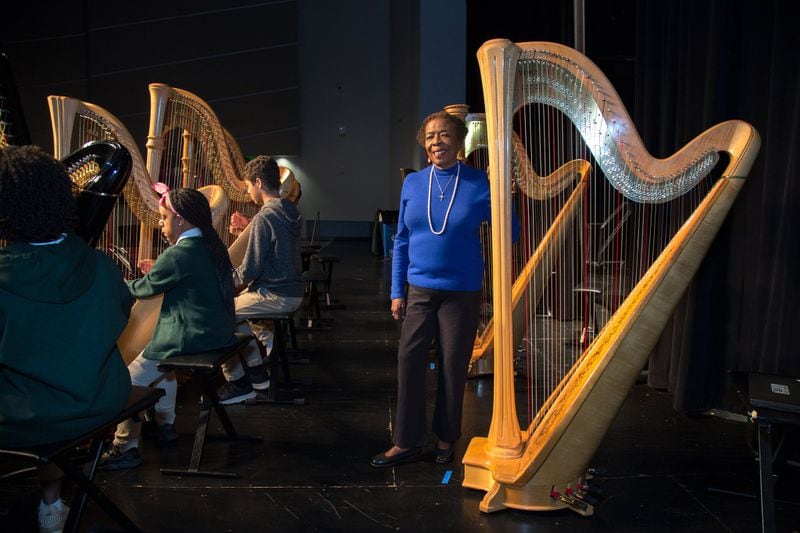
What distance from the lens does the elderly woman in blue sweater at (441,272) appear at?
2750 millimetres

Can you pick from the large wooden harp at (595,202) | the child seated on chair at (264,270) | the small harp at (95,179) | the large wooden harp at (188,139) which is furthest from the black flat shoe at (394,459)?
the large wooden harp at (188,139)

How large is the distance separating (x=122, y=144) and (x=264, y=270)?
1418 millimetres

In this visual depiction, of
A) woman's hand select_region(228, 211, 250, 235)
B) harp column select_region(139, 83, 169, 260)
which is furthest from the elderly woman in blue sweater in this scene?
woman's hand select_region(228, 211, 250, 235)

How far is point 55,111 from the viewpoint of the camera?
2918 mm

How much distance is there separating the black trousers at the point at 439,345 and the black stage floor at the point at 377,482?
28 centimetres

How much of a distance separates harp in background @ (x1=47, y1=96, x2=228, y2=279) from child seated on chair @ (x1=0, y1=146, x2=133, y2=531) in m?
0.87

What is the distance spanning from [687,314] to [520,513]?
5.19ft

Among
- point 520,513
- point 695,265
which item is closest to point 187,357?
point 520,513

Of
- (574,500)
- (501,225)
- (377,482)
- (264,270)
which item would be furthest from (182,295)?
(574,500)

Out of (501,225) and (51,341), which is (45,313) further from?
(501,225)

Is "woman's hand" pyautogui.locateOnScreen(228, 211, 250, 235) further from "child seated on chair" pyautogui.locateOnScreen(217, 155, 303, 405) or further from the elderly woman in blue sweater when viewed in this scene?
the elderly woman in blue sweater

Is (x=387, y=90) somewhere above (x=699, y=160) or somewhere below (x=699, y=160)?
above

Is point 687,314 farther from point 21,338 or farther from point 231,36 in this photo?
point 231,36

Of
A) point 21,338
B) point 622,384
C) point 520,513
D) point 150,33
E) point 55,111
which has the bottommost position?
point 520,513
